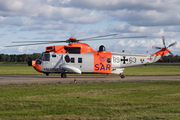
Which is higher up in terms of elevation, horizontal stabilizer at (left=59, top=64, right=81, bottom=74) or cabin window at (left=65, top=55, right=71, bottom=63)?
cabin window at (left=65, top=55, right=71, bottom=63)

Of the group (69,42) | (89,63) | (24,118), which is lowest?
(24,118)

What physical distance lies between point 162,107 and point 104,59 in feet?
70.3

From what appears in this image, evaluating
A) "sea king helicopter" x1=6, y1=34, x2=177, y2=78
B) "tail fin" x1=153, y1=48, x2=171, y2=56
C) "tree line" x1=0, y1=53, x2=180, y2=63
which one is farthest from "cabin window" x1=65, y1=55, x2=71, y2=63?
"tree line" x1=0, y1=53, x2=180, y2=63

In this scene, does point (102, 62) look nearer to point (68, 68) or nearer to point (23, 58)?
point (68, 68)

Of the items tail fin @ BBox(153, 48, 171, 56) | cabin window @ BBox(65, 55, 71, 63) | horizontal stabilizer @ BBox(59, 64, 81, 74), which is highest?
tail fin @ BBox(153, 48, 171, 56)

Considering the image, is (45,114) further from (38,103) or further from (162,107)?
(162,107)

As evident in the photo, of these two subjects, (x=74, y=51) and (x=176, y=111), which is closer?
(x=176, y=111)

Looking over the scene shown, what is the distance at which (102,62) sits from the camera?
32.9 m

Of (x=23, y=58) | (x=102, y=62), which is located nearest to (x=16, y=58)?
(x=23, y=58)

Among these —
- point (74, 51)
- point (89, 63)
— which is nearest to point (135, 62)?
point (89, 63)

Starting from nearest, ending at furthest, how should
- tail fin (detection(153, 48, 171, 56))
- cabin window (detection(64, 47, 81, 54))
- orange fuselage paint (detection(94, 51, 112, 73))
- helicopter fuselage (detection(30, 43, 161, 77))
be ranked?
helicopter fuselage (detection(30, 43, 161, 77)), cabin window (detection(64, 47, 81, 54)), orange fuselage paint (detection(94, 51, 112, 73)), tail fin (detection(153, 48, 171, 56))

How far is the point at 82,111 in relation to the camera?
10.8m

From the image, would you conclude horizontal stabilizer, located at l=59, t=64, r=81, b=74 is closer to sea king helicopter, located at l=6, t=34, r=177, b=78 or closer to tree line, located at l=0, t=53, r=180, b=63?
sea king helicopter, located at l=6, t=34, r=177, b=78

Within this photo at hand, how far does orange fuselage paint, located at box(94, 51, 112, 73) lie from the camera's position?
3278 cm
